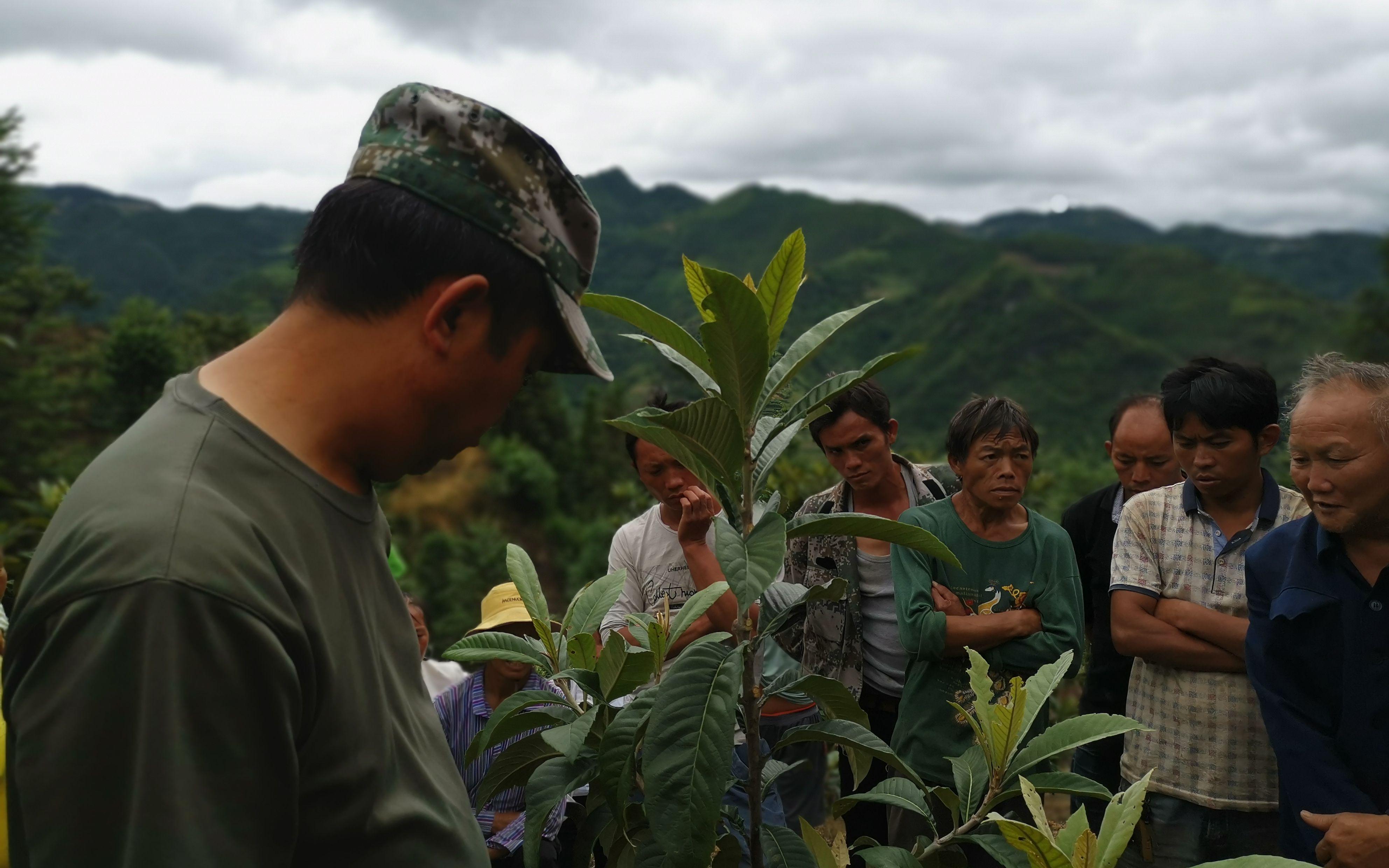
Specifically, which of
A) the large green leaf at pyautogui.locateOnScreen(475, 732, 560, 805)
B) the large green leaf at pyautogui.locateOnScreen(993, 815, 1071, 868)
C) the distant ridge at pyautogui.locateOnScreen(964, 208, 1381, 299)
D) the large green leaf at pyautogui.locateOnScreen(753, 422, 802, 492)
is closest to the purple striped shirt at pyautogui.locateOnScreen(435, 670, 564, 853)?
the large green leaf at pyautogui.locateOnScreen(475, 732, 560, 805)

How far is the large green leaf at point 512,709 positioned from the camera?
75.8 inches

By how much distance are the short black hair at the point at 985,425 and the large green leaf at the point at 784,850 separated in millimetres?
1415

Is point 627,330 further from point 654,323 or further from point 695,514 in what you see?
point 654,323

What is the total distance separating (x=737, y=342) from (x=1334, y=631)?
146 cm

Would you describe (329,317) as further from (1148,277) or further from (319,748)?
(1148,277)

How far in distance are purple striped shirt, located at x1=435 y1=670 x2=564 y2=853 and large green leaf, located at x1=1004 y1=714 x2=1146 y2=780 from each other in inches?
51.7

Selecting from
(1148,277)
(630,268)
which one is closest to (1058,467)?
(630,268)

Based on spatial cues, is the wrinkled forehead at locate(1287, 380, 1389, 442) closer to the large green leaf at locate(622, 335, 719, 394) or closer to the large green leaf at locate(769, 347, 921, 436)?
the large green leaf at locate(769, 347, 921, 436)

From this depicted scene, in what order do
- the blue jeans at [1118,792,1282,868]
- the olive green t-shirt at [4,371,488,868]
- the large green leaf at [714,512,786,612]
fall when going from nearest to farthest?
the olive green t-shirt at [4,371,488,868], the large green leaf at [714,512,786,612], the blue jeans at [1118,792,1282,868]

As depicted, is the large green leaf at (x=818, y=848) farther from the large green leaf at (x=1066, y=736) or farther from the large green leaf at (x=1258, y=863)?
the large green leaf at (x=1258, y=863)

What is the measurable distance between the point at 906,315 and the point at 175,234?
5452 centimetres

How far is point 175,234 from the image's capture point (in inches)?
3012

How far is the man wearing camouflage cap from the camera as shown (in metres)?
0.81

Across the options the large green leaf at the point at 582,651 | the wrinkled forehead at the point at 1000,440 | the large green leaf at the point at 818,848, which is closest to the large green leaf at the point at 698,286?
the large green leaf at the point at 582,651
